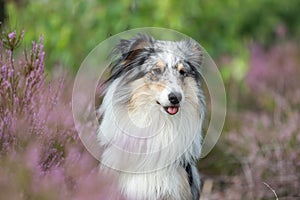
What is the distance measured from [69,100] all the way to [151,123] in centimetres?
74

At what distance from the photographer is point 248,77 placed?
10203mm

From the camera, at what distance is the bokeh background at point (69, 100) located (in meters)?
3.65

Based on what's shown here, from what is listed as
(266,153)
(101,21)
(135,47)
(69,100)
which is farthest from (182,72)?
(101,21)

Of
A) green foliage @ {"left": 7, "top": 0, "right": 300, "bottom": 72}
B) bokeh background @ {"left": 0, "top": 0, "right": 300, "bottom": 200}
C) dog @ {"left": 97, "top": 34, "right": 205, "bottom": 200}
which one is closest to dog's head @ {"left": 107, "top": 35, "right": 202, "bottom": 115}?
dog @ {"left": 97, "top": 34, "right": 205, "bottom": 200}

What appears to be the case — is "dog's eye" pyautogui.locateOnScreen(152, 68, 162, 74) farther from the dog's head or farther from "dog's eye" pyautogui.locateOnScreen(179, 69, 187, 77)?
"dog's eye" pyautogui.locateOnScreen(179, 69, 187, 77)

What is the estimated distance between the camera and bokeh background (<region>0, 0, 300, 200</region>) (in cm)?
365

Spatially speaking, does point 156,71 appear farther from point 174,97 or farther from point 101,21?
point 101,21

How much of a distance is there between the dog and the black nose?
61mm

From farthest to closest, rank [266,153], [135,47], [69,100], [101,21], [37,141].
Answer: [101,21]
[266,153]
[69,100]
[135,47]
[37,141]

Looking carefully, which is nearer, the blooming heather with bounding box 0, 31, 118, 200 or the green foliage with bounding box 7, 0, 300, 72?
the blooming heather with bounding box 0, 31, 118, 200

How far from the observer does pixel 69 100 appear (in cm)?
448

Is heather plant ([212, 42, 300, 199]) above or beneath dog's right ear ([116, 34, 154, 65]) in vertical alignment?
beneath

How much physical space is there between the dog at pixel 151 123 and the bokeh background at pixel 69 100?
256 millimetres

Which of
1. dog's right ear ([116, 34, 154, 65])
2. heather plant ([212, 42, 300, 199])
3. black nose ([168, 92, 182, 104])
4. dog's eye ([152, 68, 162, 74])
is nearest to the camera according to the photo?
black nose ([168, 92, 182, 104])
